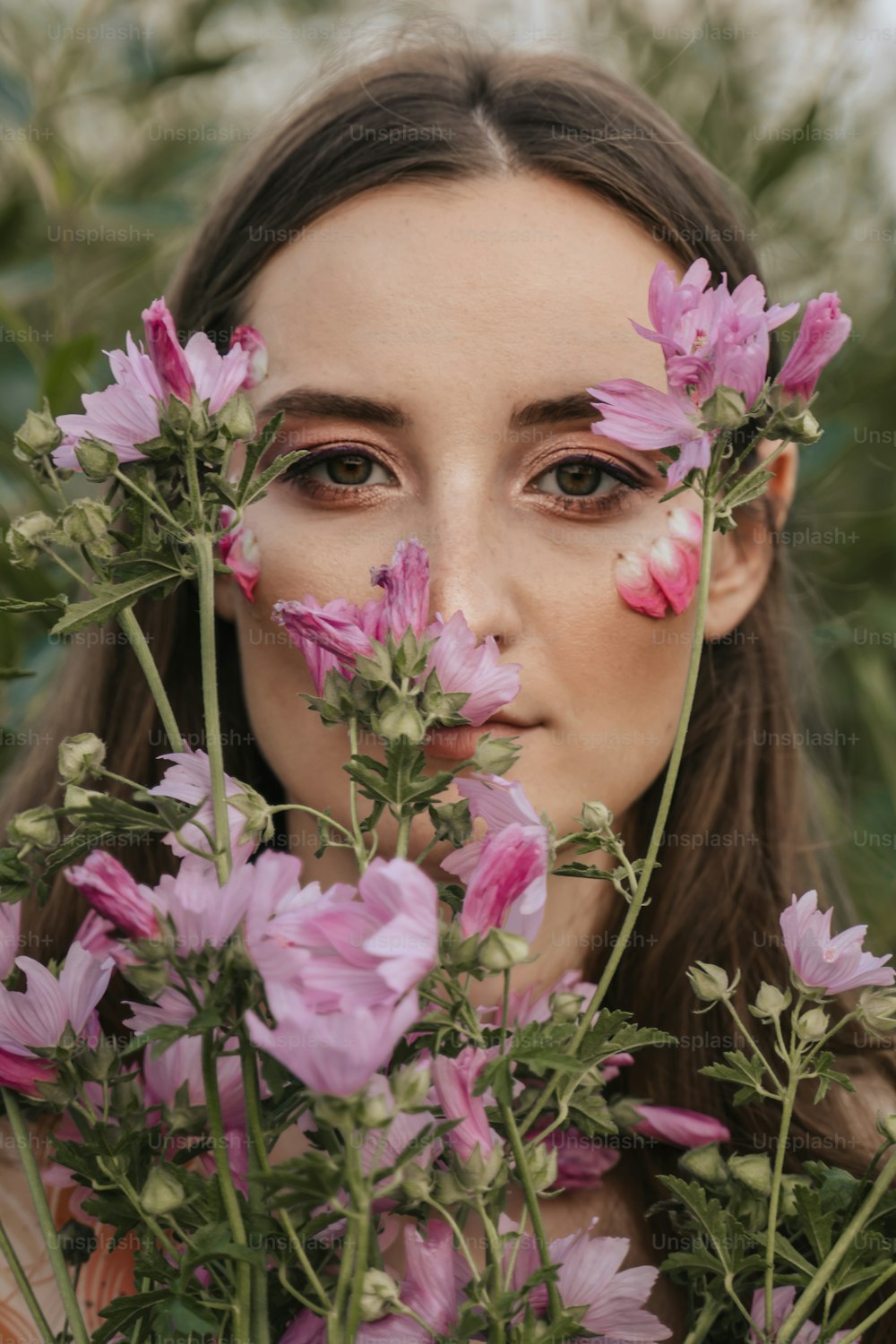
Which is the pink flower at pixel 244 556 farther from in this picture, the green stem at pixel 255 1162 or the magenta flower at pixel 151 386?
the green stem at pixel 255 1162

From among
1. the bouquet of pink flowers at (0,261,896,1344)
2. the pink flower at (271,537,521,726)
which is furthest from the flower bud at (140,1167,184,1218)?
the pink flower at (271,537,521,726)

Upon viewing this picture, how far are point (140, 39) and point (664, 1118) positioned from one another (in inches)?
56.0

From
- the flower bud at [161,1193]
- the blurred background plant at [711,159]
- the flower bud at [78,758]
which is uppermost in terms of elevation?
the blurred background plant at [711,159]

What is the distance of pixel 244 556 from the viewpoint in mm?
1108

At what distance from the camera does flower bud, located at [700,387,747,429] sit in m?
0.68

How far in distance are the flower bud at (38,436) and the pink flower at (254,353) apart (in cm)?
42

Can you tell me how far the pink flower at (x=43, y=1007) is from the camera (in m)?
0.69

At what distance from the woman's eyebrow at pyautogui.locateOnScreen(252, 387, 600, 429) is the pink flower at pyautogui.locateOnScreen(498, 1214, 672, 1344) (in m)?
0.56

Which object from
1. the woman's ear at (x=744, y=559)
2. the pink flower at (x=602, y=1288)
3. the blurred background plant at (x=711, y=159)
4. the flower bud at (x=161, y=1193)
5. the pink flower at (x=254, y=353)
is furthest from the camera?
the blurred background plant at (x=711, y=159)

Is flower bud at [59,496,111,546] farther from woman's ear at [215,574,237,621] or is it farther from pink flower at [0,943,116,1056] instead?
woman's ear at [215,574,237,621]

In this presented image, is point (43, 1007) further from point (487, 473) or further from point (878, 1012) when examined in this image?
point (487, 473)

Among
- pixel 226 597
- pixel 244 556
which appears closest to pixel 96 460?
pixel 244 556

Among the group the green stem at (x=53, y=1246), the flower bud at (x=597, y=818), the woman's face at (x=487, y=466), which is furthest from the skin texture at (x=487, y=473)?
the green stem at (x=53, y=1246)

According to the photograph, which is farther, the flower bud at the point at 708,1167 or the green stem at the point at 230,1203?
the flower bud at the point at 708,1167
